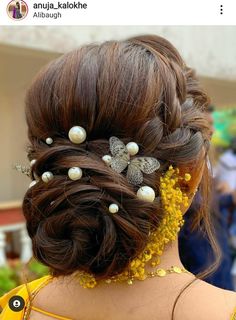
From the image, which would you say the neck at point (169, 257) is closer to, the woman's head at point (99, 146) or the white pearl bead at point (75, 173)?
the woman's head at point (99, 146)

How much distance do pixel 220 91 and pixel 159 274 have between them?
5407 mm

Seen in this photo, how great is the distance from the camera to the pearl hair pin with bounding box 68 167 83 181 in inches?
36.7

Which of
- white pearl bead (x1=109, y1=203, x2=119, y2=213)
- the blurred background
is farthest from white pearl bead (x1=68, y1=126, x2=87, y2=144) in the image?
the blurred background

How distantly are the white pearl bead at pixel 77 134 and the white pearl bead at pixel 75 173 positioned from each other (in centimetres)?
5

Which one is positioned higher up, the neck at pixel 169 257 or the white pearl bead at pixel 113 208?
the white pearl bead at pixel 113 208

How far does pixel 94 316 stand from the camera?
994 millimetres

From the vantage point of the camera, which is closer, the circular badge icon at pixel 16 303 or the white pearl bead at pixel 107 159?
the white pearl bead at pixel 107 159

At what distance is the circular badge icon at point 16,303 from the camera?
1094mm
